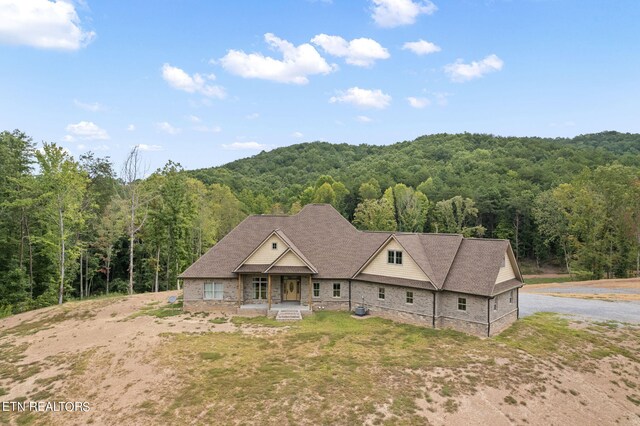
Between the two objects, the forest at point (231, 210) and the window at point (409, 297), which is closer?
the window at point (409, 297)

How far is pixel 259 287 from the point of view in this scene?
26.4 metres

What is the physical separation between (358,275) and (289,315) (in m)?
5.50

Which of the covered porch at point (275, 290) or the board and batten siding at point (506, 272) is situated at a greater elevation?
the board and batten siding at point (506, 272)

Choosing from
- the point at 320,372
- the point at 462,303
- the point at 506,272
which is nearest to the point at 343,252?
the point at 462,303

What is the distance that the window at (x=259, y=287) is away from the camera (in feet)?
86.3

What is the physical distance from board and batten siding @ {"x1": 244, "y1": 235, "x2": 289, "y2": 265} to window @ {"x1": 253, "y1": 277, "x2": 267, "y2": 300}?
1.39 m

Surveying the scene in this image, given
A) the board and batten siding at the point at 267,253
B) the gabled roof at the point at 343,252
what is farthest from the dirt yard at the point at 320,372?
the board and batten siding at the point at 267,253

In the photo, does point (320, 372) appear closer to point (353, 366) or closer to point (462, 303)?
point (353, 366)

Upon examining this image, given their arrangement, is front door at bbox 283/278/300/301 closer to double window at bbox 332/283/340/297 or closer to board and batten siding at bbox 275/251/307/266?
board and batten siding at bbox 275/251/307/266

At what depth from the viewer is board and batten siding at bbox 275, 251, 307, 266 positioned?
25516mm

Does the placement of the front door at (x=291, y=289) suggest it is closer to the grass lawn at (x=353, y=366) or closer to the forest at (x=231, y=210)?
the grass lawn at (x=353, y=366)

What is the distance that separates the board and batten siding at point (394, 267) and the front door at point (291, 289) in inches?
205

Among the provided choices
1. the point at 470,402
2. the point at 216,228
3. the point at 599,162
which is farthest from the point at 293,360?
the point at 599,162

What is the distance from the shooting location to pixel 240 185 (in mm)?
86062
